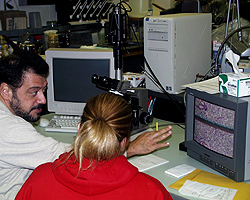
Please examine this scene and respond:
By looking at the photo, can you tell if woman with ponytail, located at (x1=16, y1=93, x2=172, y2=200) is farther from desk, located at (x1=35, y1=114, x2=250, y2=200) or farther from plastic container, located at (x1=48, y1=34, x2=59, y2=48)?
plastic container, located at (x1=48, y1=34, x2=59, y2=48)

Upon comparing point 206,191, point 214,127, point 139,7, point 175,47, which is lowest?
point 206,191

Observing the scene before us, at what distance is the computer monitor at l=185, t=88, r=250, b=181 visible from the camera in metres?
1.23

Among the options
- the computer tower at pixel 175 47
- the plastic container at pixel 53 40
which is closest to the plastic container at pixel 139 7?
the plastic container at pixel 53 40

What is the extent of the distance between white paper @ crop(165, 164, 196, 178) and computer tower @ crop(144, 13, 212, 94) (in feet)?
2.12

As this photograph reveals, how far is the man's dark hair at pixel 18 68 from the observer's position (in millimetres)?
1420

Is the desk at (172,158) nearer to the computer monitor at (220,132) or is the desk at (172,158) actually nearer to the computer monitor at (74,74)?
the computer monitor at (220,132)

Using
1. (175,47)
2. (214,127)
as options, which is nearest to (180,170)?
(214,127)

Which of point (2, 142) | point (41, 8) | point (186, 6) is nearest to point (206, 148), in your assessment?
point (2, 142)

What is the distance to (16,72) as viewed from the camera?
1428mm

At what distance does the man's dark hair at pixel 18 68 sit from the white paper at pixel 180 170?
0.79 meters

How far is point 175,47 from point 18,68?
0.95 metres

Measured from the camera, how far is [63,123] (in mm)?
1914

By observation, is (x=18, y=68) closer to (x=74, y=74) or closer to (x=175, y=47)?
(x=74, y=74)

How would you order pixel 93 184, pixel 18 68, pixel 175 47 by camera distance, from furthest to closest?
1. pixel 175 47
2. pixel 18 68
3. pixel 93 184
